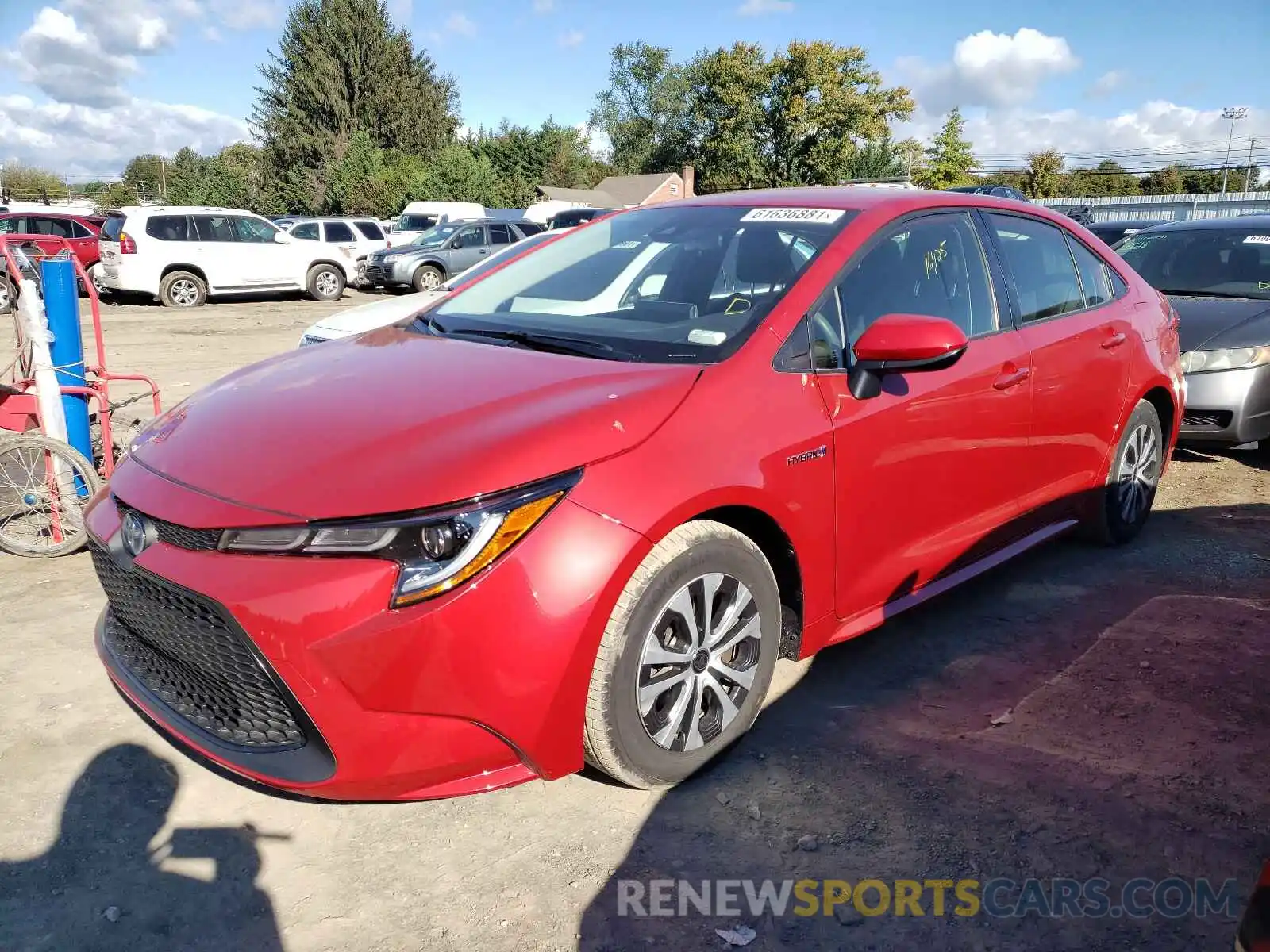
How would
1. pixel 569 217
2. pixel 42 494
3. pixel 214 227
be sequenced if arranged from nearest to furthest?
pixel 42 494
pixel 214 227
pixel 569 217

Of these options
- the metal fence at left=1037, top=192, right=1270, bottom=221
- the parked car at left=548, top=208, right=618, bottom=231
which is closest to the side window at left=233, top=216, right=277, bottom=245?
the parked car at left=548, top=208, right=618, bottom=231

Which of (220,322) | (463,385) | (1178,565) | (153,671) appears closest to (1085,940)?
(463,385)

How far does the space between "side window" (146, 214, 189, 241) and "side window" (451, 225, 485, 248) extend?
5365 millimetres

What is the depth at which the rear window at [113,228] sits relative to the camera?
17312 mm

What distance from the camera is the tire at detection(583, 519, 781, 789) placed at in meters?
2.46

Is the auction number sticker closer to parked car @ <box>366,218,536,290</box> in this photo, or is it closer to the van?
parked car @ <box>366,218,536,290</box>

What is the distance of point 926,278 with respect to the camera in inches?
139

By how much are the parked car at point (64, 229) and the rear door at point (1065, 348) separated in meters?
16.7

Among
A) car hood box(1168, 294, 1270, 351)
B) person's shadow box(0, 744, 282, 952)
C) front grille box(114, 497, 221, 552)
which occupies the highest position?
car hood box(1168, 294, 1270, 351)

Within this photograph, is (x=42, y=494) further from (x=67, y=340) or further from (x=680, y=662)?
(x=680, y=662)

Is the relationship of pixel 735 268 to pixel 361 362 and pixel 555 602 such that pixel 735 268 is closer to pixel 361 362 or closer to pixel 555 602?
pixel 361 362

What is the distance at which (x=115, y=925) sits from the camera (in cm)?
225

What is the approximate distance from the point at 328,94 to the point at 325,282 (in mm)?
39330

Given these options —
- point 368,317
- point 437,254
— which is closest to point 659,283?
point 368,317
